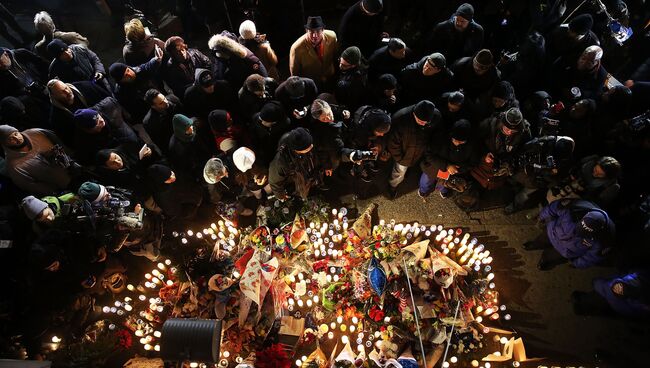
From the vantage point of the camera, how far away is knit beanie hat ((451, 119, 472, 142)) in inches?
194

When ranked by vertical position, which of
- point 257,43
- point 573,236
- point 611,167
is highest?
point 257,43

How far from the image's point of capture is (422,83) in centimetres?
554

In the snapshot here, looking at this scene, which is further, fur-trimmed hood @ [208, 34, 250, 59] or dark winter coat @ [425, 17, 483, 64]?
dark winter coat @ [425, 17, 483, 64]

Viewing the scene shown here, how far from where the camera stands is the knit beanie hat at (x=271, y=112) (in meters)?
4.90

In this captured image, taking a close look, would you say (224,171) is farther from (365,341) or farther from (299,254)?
(365,341)

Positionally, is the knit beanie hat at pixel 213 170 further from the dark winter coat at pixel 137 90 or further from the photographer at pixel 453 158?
the photographer at pixel 453 158

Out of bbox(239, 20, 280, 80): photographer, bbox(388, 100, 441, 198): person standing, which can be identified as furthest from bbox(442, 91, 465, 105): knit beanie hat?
bbox(239, 20, 280, 80): photographer

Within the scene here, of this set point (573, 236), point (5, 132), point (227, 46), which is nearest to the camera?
point (5, 132)

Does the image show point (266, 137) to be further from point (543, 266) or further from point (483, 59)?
point (543, 266)

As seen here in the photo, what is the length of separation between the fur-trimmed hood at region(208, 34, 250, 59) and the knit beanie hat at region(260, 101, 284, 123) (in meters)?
1.18

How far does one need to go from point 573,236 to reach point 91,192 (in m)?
6.64

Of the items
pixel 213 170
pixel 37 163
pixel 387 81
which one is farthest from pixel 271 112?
pixel 37 163

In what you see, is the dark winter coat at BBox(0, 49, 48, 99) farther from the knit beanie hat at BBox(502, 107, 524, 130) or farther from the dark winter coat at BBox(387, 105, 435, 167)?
the knit beanie hat at BBox(502, 107, 524, 130)

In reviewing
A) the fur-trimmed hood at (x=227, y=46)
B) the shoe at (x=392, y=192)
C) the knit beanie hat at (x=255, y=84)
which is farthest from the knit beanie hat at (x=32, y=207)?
the shoe at (x=392, y=192)
